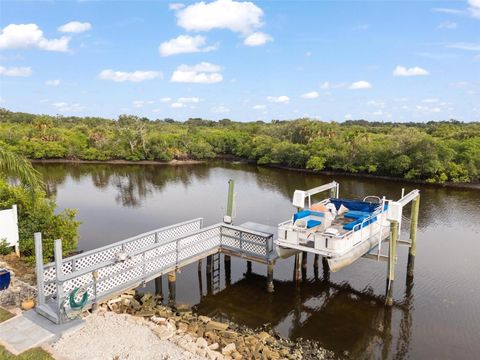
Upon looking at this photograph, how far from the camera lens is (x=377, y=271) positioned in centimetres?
1734

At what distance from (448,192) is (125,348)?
37.8 meters

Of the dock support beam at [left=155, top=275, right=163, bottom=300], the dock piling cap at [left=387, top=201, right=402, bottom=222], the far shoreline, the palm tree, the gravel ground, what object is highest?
the palm tree

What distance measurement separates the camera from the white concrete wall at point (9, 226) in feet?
47.1

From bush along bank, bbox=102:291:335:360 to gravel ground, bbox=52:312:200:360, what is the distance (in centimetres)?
33

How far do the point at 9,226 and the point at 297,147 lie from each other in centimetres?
4448

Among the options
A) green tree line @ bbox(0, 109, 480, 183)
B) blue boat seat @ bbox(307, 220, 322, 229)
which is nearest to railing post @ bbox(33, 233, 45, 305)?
blue boat seat @ bbox(307, 220, 322, 229)

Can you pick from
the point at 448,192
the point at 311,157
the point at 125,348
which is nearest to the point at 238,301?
the point at 125,348

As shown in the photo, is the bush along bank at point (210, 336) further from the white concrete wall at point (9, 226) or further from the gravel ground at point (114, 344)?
the white concrete wall at point (9, 226)

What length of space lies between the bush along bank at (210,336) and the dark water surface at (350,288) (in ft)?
2.88

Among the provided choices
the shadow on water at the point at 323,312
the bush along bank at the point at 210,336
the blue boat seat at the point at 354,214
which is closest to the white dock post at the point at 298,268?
the shadow on water at the point at 323,312

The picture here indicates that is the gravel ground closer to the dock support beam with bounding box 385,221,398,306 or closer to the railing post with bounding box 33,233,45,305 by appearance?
the railing post with bounding box 33,233,45,305

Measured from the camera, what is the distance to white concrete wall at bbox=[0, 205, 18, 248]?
14367 millimetres

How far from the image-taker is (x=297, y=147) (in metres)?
55.2

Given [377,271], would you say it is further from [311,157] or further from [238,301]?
[311,157]
